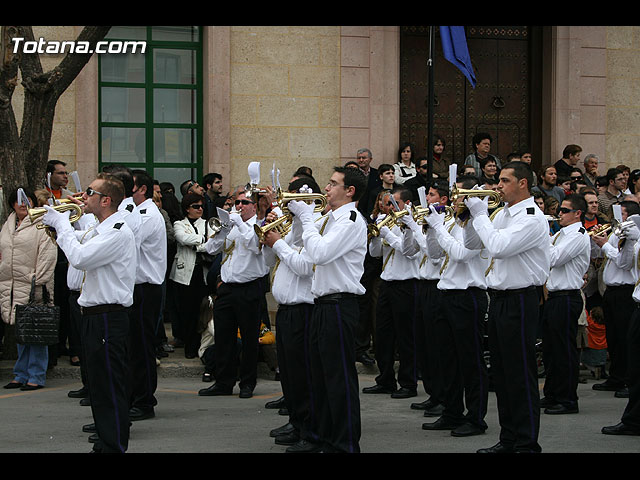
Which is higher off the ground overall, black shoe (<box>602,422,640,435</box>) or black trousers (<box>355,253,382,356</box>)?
black trousers (<box>355,253,382,356</box>)

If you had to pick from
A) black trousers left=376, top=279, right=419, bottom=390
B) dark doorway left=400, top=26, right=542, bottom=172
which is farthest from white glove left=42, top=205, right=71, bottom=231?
dark doorway left=400, top=26, right=542, bottom=172

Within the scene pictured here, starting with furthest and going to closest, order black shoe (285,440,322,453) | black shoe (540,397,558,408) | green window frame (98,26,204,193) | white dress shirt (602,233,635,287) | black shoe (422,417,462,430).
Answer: green window frame (98,26,204,193) < white dress shirt (602,233,635,287) < black shoe (540,397,558,408) < black shoe (422,417,462,430) < black shoe (285,440,322,453)

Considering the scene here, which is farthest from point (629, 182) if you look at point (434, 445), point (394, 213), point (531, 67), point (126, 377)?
point (126, 377)

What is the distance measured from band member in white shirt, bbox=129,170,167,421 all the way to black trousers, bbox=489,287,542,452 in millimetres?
3439

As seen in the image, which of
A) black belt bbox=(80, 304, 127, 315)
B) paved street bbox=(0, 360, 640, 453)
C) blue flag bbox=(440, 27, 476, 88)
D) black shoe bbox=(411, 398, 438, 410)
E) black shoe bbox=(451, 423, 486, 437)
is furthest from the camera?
blue flag bbox=(440, 27, 476, 88)

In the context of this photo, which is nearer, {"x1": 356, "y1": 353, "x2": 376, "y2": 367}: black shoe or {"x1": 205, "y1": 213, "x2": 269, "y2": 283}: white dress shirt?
{"x1": 205, "y1": 213, "x2": 269, "y2": 283}: white dress shirt

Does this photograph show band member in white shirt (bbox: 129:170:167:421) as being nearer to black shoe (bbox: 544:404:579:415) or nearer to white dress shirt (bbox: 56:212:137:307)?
white dress shirt (bbox: 56:212:137:307)

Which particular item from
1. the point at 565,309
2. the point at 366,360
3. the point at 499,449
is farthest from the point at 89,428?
the point at 565,309

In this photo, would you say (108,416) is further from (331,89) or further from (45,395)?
(331,89)

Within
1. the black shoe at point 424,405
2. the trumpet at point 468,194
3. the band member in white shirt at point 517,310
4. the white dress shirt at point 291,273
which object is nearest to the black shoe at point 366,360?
the black shoe at point 424,405

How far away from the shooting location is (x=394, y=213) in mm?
9906

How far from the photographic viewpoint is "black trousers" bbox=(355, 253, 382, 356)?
1213 centimetres

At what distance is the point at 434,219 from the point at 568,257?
1717mm

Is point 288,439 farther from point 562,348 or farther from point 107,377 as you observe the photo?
point 562,348
